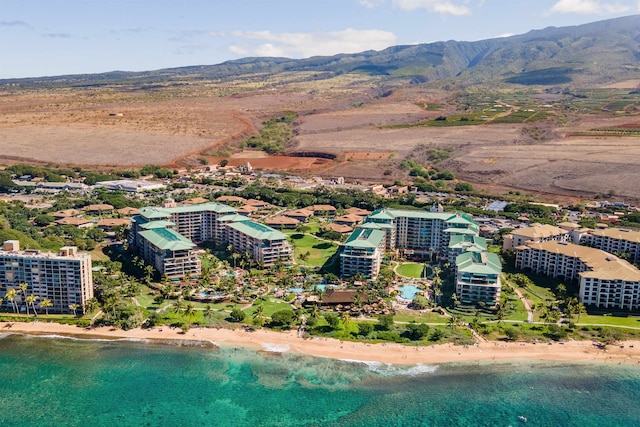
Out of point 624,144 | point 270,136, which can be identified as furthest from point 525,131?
point 270,136

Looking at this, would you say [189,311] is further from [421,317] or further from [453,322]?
[453,322]

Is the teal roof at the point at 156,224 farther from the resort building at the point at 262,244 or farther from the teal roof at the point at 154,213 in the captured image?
the resort building at the point at 262,244

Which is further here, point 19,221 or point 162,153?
point 162,153

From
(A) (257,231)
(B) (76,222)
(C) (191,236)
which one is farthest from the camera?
(B) (76,222)

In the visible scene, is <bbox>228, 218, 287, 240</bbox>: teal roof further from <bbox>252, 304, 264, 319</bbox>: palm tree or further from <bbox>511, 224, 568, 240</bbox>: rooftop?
<bbox>511, 224, 568, 240</bbox>: rooftop

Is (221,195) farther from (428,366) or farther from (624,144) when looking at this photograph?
(624,144)

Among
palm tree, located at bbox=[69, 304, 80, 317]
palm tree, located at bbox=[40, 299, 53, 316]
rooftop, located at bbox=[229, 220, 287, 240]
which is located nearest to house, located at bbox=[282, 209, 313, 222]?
rooftop, located at bbox=[229, 220, 287, 240]

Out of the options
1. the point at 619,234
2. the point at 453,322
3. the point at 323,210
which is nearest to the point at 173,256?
the point at 453,322

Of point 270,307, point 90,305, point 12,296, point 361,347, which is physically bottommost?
point 361,347
